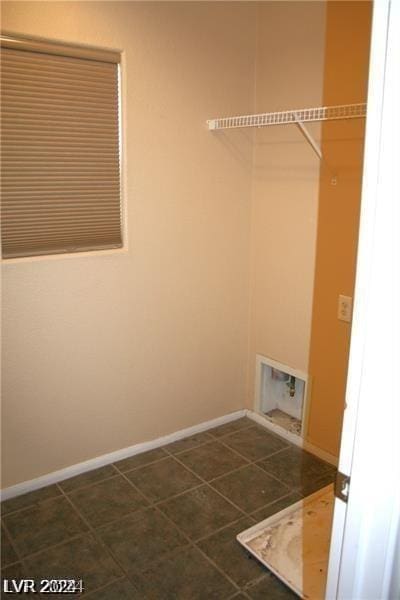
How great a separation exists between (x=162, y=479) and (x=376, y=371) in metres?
1.99

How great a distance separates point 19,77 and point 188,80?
883 mm

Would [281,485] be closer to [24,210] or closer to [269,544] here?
[269,544]

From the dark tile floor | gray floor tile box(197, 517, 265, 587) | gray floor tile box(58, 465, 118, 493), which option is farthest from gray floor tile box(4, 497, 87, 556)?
gray floor tile box(197, 517, 265, 587)

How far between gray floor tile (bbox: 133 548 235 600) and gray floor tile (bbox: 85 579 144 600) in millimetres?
26

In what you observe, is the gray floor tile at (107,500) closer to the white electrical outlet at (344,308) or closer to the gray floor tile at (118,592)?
the gray floor tile at (118,592)

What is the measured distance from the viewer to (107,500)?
238 centimetres

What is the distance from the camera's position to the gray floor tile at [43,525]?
2.09 meters

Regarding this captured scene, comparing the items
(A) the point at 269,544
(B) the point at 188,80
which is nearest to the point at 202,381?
(A) the point at 269,544

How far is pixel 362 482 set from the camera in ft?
2.77

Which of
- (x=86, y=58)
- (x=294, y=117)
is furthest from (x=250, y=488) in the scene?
(x=86, y=58)

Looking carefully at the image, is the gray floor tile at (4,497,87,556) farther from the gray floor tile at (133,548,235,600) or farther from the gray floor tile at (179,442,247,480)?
the gray floor tile at (179,442,247,480)

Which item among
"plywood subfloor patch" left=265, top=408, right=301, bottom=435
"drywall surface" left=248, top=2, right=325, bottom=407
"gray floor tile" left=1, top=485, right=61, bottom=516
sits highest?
"drywall surface" left=248, top=2, right=325, bottom=407

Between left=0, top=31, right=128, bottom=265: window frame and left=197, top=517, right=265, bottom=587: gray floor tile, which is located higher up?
left=0, top=31, right=128, bottom=265: window frame

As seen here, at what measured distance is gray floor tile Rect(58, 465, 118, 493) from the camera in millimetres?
2475
